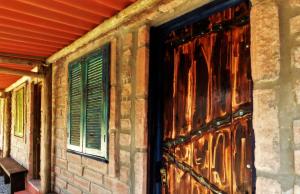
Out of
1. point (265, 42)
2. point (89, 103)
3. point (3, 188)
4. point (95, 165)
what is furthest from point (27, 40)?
point (3, 188)

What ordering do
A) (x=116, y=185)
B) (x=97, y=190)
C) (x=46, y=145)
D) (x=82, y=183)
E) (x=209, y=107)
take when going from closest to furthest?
(x=209, y=107) < (x=116, y=185) < (x=97, y=190) < (x=82, y=183) < (x=46, y=145)

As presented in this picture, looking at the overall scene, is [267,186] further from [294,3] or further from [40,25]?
[40,25]

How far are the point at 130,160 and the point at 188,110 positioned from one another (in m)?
0.88

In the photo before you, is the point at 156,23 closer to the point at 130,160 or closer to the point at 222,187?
the point at 130,160

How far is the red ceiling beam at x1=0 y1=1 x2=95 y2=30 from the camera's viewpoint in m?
2.85

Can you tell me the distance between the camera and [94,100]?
363 centimetres

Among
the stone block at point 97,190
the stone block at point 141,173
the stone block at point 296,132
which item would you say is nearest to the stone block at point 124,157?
the stone block at point 141,173

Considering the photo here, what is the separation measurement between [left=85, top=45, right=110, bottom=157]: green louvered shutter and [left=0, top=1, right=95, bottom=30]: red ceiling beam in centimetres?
40

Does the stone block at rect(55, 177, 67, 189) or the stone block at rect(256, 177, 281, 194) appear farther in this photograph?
the stone block at rect(55, 177, 67, 189)

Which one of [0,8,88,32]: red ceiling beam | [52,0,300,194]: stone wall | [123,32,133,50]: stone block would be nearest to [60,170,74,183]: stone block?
[52,0,300,194]: stone wall

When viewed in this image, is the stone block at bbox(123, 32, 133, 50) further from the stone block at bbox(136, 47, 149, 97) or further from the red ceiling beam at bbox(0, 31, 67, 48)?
the red ceiling beam at bbox(0, 31, 67, 48)

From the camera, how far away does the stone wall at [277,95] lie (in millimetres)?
1537

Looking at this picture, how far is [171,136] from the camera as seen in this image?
8.64ft

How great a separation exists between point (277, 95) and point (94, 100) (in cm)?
249
